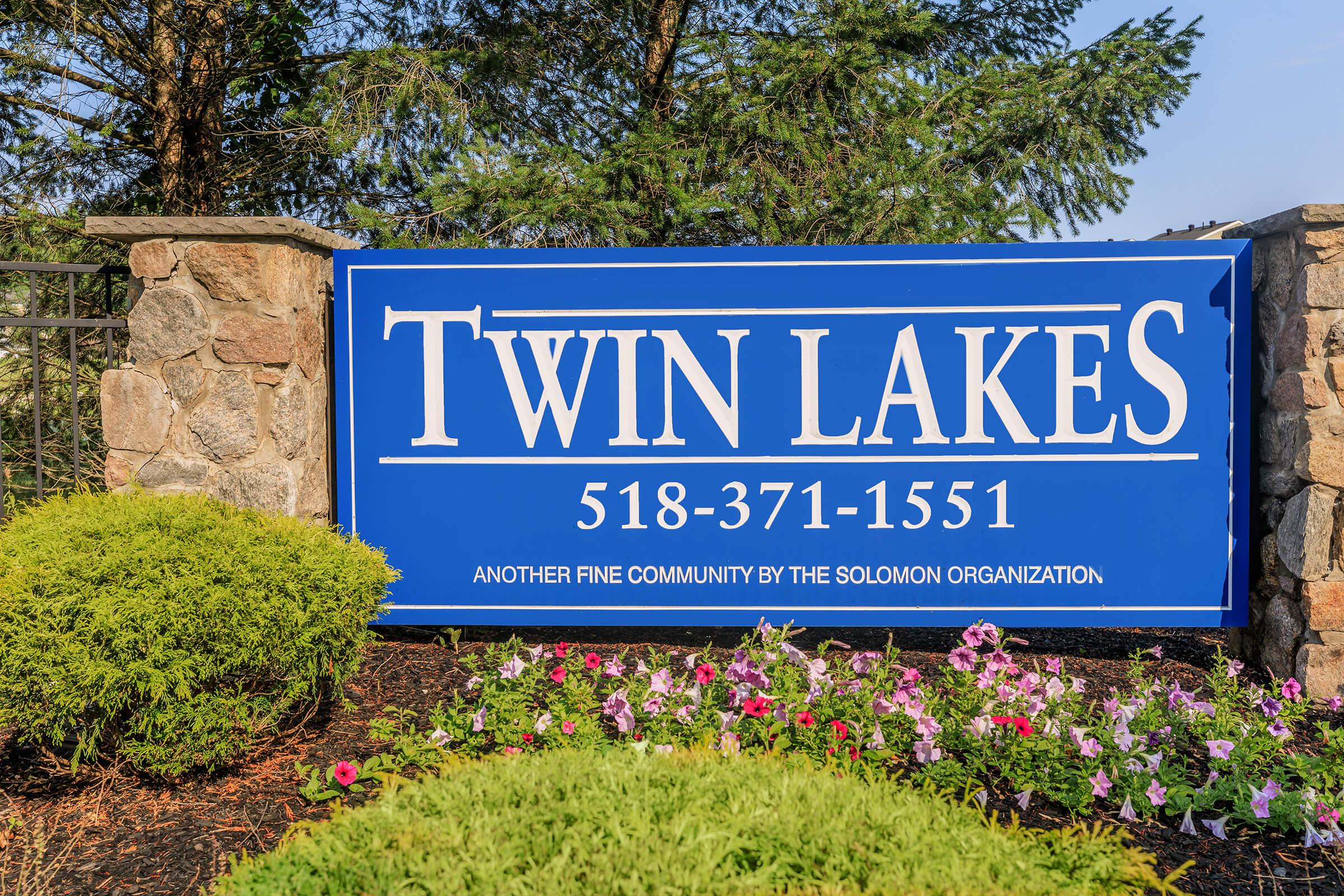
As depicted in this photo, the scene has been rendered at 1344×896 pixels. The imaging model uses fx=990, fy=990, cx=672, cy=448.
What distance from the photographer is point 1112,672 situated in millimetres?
4484

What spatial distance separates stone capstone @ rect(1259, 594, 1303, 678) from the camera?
4.23 metres

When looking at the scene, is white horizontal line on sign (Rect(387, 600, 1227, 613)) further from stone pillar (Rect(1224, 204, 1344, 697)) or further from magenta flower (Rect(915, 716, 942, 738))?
magenta flower (Rect(915, 716, 942, 738))

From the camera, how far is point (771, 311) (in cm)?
445

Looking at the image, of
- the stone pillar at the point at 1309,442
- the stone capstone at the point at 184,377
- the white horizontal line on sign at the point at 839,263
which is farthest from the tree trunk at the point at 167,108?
the stone pillar at the point at 1309,442

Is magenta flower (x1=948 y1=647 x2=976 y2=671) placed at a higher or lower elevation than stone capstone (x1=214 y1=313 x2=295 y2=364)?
lower

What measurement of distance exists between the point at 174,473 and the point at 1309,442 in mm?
4782

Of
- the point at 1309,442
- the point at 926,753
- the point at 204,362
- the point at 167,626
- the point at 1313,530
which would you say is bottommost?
the point at 926,753

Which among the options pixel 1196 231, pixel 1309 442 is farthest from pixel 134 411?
pixel 1196 231

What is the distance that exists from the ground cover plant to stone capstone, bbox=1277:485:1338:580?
2.16 feet

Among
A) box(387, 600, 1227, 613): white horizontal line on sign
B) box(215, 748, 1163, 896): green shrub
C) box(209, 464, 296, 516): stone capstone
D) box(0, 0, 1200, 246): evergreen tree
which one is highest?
box(0, 0, 1200, 246): evergreen tree

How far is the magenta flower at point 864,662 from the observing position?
3537 mm

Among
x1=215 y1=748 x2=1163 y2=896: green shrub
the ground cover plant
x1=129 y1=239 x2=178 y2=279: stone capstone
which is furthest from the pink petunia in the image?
x1=129 y1=239 x2=178 y2=279: stone capstone

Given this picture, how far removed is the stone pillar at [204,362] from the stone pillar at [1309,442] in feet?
14.0

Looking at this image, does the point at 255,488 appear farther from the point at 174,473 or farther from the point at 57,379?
the point at 57,379
